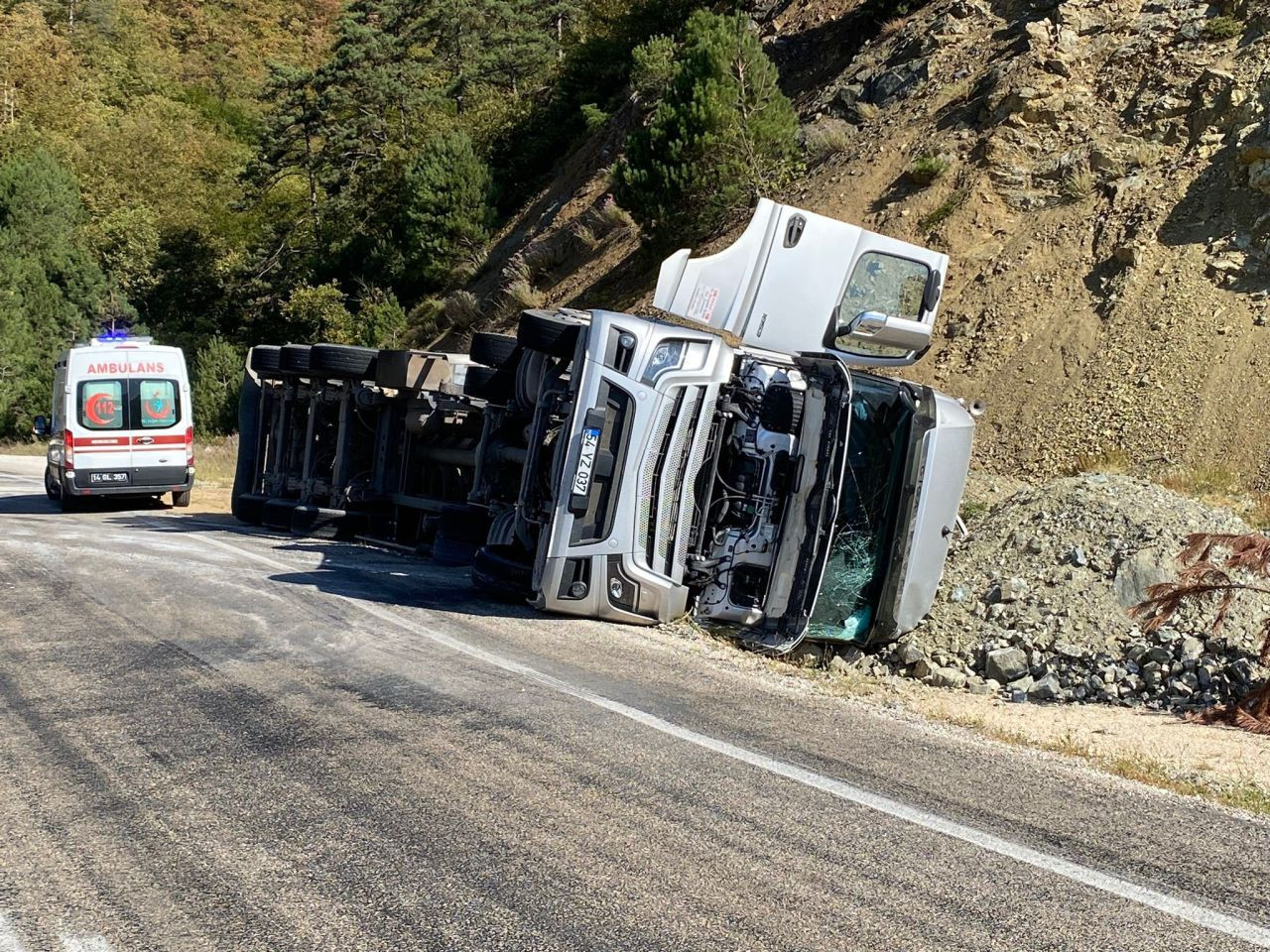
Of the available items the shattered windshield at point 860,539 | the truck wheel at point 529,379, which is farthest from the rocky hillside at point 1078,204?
the truck wheel at point 529,379

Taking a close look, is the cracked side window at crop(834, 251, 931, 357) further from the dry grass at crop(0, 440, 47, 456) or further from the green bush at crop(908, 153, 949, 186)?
the dry grass at crop(0, 440, 47, 456)

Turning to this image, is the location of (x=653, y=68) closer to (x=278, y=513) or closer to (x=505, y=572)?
(x=278, y=513)

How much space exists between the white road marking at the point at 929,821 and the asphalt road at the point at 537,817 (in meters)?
0.02

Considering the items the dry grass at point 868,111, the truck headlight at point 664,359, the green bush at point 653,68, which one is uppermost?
the green bush at point 653,68

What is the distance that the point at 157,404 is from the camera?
57.0 feet

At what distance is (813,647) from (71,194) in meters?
54.8

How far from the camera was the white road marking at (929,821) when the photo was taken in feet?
12.6

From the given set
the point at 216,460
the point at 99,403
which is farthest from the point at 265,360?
the point at 216,460

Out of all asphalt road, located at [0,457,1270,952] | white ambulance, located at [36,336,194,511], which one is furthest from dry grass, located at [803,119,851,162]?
asphalt road, located at [0,457,1270,952]

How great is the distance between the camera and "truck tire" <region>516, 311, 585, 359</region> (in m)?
8.77

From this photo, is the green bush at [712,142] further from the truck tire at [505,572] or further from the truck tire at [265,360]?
the truck tire at [505,572]

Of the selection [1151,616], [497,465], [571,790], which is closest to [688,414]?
[497,465]

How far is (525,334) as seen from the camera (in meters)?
8.98

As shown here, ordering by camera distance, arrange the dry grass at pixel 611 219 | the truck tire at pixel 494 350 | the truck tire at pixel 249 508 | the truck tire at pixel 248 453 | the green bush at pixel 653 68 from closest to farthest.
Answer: the truck tire at pixel 494 350 → the truck tire at pixel 248 453 → the truck tire at pixel 249 508 → the dry grass at pixel 611 219 → the green bush at pixel 653 68
